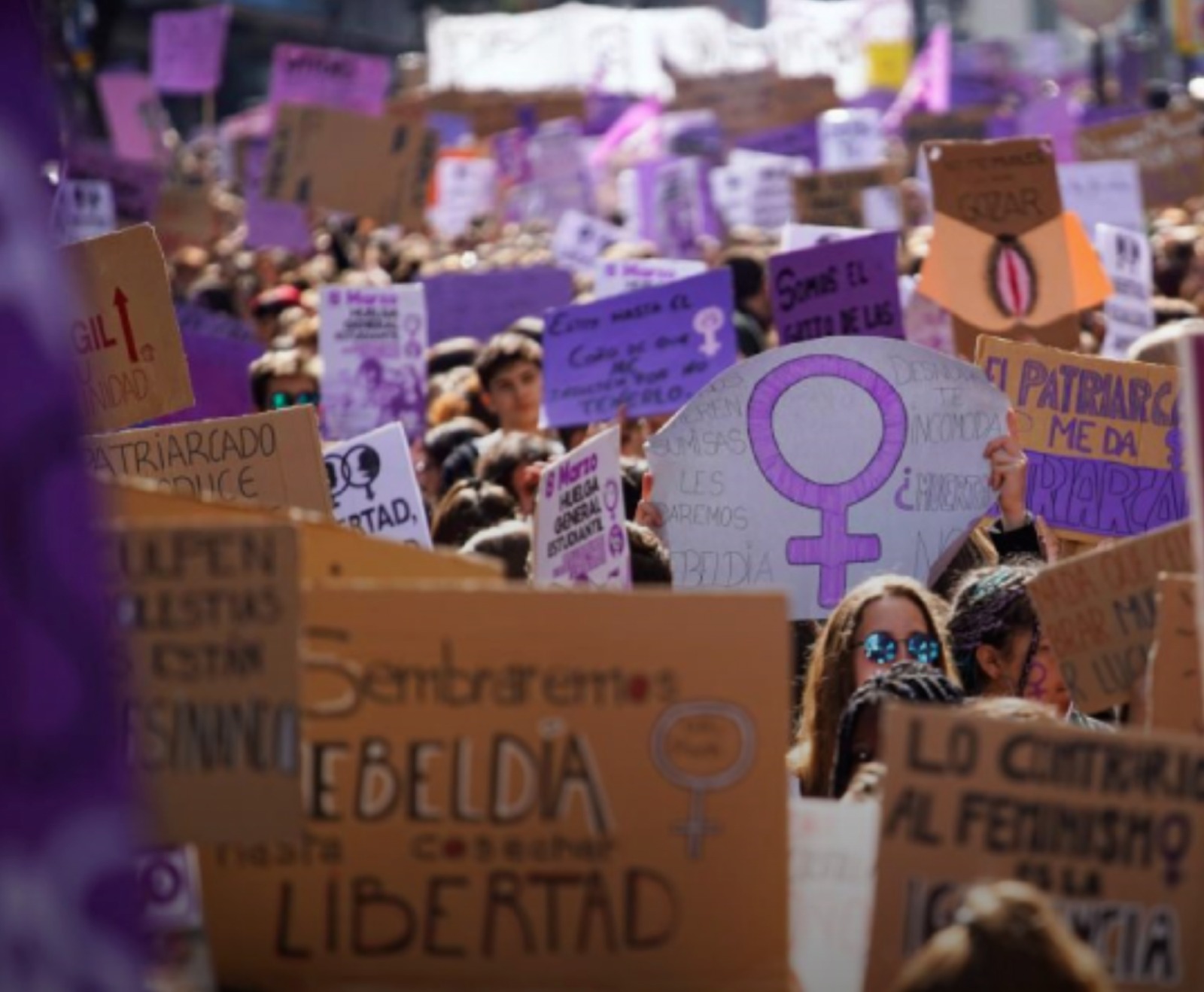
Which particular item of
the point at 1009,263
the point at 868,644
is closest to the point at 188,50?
the point at 1009,263

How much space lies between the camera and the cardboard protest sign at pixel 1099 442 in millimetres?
6379

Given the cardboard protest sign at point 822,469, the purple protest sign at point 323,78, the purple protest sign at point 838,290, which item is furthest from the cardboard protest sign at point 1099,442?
the purple protest sign at point 323,78

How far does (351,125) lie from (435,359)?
179 inches

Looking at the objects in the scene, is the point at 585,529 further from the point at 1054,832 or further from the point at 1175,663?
the point at 1054,832

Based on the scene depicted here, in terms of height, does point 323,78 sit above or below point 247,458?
below

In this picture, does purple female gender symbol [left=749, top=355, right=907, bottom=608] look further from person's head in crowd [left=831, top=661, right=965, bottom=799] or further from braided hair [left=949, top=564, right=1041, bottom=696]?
person's head in crowd [left=831, top=661, right=965, bottom=799]

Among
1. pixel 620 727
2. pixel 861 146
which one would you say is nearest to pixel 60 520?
pixel 620 727

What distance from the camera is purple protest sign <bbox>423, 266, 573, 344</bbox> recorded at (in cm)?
1226

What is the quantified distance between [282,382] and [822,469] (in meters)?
3.71

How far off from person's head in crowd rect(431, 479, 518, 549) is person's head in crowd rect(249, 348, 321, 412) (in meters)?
2.20

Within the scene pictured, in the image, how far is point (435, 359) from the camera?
11.0 metres

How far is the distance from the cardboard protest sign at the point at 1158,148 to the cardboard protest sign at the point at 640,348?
23.2 feet

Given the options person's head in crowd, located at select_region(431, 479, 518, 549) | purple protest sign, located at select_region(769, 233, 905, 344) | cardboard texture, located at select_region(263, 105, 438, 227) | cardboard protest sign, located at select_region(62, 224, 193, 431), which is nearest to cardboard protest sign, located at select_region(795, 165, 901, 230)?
cardboard texture, located at select_region(263, 105, 438, 227)

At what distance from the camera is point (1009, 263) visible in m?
9.09
